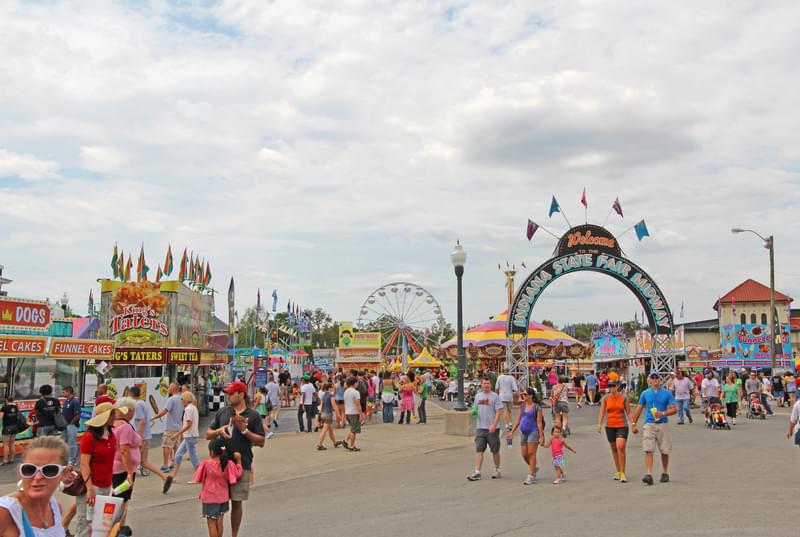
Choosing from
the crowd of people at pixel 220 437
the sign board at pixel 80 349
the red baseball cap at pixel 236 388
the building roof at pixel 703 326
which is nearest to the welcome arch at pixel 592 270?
the crowd of people at pixel 220 437

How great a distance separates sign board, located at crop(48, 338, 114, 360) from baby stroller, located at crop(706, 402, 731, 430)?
16553 millimetres

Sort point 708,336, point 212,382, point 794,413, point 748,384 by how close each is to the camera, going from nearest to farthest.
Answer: point 794,413, point 748,384, point 212,382, point 708,336

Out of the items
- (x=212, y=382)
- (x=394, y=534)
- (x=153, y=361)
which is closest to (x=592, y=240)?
(x=153, y=361)

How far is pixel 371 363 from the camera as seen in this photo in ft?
152

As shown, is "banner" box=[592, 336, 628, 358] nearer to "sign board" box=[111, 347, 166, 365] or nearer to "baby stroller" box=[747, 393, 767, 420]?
"baby stroller" box=[747, 393, 767, 420]

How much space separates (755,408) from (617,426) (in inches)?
605

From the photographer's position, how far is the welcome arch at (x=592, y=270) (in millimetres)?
28672

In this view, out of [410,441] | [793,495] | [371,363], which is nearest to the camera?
[793,495]

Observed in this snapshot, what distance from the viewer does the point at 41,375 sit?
62.5 ft

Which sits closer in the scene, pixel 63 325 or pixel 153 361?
pixel 153 361

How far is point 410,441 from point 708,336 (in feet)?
219

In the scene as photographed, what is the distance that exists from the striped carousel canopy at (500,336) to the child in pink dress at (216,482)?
101 feet

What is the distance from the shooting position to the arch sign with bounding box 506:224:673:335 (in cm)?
2869

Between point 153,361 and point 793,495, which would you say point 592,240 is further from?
point 793,495
